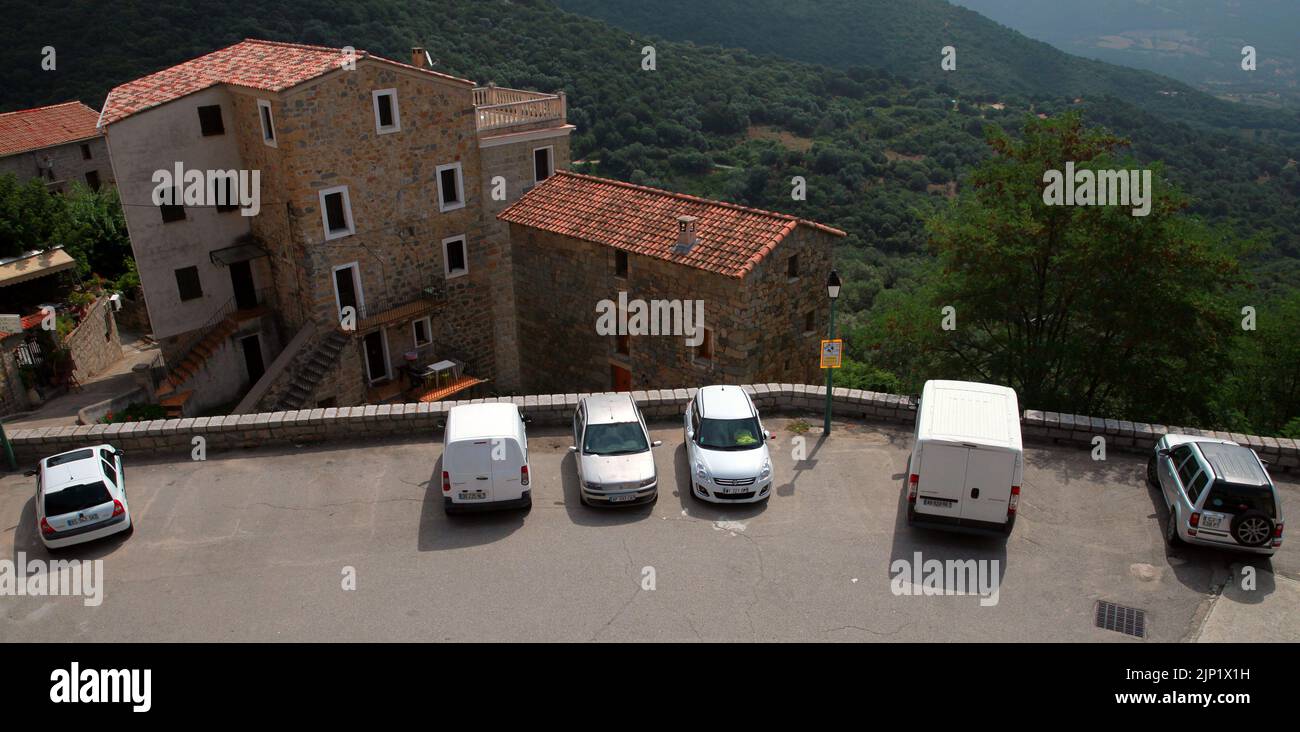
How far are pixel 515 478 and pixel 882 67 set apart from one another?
273ft

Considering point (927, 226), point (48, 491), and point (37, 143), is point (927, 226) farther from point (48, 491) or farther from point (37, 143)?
point (37, 143)

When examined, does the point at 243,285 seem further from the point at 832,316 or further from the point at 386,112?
A: the point at 832,316

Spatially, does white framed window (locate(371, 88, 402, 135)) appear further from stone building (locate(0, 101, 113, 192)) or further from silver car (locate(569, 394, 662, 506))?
stone building (locate(0, 101, 113, 192))

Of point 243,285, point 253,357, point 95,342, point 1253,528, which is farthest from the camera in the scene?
point 95,342

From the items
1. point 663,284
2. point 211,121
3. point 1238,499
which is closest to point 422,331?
point 211,121

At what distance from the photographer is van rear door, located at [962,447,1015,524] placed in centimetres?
1234

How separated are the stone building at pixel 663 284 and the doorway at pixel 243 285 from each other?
9065 millimetres

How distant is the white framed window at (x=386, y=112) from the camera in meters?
25.1

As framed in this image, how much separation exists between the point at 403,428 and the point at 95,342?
63.9 ft

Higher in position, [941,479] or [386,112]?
[386,112]

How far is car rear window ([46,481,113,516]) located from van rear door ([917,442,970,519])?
12.7 meters

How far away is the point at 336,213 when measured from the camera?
25.3 m

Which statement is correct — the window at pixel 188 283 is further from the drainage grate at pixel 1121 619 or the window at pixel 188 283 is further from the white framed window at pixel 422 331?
the drainage grate at pixel 1121 619

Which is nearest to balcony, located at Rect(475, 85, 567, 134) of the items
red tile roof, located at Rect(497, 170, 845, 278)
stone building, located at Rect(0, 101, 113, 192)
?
red tile roof, located at Rect(497, 170, 845, 278)
